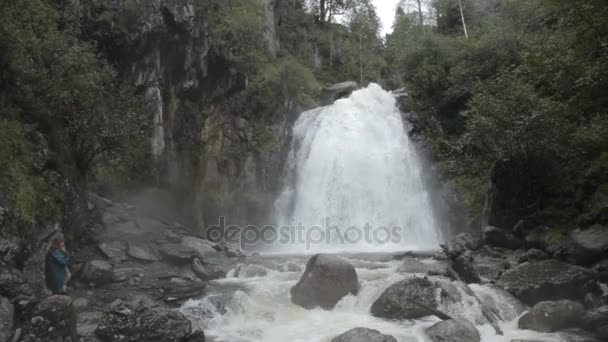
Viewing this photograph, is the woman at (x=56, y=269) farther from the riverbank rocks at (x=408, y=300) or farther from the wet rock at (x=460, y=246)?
the wet rock at (x=460, y=246)

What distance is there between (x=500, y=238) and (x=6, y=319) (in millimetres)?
14067

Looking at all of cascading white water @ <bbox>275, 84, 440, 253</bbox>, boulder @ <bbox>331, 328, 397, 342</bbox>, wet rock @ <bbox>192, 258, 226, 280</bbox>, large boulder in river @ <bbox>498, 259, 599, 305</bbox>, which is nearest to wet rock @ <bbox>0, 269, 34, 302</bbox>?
boulder @ <bbox>331, 328, 397, 342</bbox>

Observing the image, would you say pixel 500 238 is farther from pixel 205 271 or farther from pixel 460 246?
pixel 205 271

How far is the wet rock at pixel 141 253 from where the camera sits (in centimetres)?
1389

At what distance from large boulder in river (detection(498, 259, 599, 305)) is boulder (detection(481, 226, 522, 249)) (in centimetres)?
365

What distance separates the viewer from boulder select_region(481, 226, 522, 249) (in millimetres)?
14812

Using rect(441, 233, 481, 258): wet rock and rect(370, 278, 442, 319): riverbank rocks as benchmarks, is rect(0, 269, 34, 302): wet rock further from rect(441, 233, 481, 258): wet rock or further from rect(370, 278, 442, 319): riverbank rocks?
rect(441, 233, 481, 258): wet rock

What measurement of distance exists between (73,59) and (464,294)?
12.4m

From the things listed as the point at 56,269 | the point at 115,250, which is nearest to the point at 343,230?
the point at 115,250

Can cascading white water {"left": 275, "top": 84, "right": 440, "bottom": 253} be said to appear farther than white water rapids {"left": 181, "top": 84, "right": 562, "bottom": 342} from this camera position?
Yes

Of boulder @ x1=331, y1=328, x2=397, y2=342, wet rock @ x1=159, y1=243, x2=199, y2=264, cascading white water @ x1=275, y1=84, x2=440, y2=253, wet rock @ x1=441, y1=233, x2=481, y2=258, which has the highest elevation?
cascading white water @ x1=275, y1=84, x2=440, y2=253

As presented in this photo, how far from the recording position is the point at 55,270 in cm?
945

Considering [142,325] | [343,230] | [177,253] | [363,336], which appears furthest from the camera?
[343,230]

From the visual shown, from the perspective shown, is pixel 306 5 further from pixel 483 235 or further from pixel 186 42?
pixel 483 235
